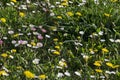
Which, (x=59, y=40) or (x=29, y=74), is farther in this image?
(x=59, y=40)

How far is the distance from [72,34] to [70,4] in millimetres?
1071

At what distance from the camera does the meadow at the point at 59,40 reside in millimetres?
4766

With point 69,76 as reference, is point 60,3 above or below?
above

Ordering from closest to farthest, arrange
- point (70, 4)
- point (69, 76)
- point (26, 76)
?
point (26, 76), point (69, 76), point (70, 4)

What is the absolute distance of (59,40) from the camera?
18.2 ft

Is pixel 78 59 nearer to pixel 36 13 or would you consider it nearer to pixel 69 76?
pixel 69 76

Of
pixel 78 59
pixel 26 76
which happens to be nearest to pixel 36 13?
pixel 78 59

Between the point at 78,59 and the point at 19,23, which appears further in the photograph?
the point at 19,23

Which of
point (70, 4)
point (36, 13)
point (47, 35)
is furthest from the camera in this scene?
point (70, 4)

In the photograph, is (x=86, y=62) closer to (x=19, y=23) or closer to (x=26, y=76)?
(x=26, y=76)

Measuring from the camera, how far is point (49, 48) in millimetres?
5309

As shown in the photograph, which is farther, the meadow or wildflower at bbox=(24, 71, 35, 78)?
the meadow

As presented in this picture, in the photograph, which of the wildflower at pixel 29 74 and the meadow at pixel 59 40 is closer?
the wildflower at pixel 29 74

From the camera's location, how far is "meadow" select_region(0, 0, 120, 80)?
188 inches
